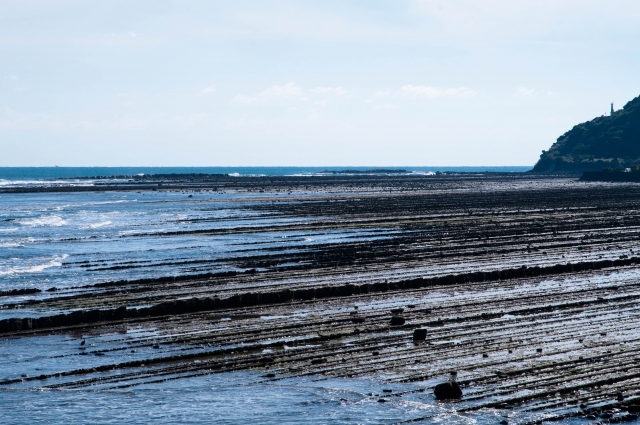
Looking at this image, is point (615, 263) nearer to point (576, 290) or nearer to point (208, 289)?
point (576, 290)

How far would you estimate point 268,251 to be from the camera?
43656 millimetres

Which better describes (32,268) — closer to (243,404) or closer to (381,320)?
(381,320)

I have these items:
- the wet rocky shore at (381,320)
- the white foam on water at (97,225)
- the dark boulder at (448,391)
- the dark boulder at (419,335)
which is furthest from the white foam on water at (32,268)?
the dark boulder at (448,391)

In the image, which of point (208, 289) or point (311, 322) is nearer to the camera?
point (311, 322)

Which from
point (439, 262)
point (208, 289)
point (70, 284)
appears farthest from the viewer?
point (439, 262)

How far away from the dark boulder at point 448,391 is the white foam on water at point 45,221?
53.8 m

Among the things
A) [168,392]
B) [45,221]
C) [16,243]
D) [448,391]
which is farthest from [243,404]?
[45,221]

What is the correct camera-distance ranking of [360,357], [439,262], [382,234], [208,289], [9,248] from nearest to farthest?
[360,357]
[208,289]
[439,262]
[9,248]
[382,234]

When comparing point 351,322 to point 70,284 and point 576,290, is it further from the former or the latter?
point 70,284

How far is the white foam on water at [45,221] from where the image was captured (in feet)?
216

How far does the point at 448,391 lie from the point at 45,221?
193ft

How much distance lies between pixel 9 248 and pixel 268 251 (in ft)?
54.8

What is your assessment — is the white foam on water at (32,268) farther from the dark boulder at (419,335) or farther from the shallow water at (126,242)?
the dark boulder at (419,335)

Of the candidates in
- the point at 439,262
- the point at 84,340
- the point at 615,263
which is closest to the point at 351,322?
the point at 84,340
